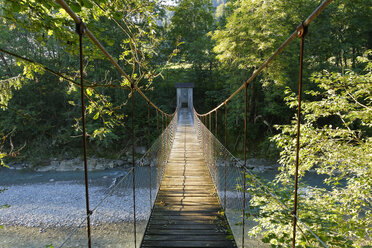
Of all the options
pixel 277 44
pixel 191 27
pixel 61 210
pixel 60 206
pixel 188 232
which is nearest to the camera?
pixel 188 232

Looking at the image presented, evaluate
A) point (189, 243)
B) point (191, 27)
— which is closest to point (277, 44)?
point (189, 243)

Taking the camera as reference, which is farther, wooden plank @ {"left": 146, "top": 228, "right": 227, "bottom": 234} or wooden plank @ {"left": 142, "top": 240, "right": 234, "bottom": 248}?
wooden plank @ {"left": 146, "top": 228, "right": 227, "bottom": 234}

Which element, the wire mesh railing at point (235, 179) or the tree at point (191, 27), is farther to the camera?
the tree at point (191, 27)

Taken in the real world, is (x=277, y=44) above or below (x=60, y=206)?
above

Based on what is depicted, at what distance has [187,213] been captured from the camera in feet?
7.82

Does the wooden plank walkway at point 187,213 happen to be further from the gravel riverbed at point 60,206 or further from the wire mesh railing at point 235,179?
the gravel riverbed at point 60,206

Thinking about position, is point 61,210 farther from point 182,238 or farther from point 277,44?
point 277,44

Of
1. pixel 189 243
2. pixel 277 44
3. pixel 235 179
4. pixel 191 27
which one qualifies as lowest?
pixel 189 243

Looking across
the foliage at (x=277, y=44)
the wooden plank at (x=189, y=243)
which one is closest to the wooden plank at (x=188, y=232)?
the wooden plank at (x=189, y=243)

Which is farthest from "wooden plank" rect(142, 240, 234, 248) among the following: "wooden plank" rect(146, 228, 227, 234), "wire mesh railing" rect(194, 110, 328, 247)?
"wire mesh railing" rect(194, 110, 328, 247)

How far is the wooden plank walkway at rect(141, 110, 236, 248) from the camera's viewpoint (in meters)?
1.99

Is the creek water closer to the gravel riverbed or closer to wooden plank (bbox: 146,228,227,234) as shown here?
the gravel riverbed

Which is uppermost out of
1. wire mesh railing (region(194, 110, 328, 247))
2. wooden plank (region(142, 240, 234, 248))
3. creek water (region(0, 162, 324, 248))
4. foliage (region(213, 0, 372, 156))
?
foliage (region(213, 0, 372, 156))

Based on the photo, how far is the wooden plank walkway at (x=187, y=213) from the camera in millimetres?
1991
